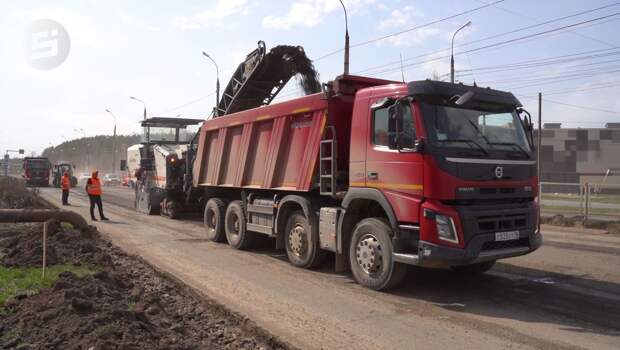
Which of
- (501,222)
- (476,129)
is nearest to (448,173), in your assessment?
(476,129)

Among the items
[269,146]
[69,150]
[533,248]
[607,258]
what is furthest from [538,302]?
[69,150]

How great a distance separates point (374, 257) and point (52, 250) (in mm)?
5361

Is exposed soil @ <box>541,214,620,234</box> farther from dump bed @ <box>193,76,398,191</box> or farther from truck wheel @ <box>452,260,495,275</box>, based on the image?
dump bed @ <box>193,76,398,191</box>

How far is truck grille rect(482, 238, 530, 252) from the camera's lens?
6.59 meters

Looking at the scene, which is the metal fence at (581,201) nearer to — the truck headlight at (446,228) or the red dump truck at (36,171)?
the truck headlight at (446,228)

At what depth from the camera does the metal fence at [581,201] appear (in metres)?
17.1

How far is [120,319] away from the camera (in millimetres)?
4977

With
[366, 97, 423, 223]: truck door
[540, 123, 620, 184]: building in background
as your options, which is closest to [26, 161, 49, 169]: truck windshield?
[366, 97, 423, 223]: truck door

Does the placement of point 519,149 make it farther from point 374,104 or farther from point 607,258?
point 607,258

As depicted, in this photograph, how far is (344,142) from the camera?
8258 mm

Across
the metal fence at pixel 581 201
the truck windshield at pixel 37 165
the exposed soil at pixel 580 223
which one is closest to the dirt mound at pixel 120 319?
the exposed soil at pixel 580 223

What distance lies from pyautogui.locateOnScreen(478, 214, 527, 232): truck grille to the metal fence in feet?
37.3

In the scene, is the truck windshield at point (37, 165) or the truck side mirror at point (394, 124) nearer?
the truck side mirror at point (394, 124)

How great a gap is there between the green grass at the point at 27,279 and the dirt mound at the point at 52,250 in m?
0.39
